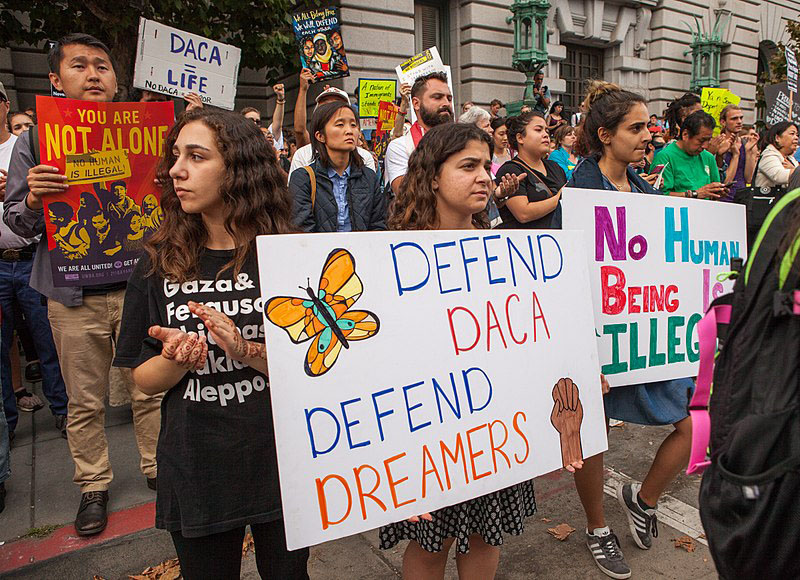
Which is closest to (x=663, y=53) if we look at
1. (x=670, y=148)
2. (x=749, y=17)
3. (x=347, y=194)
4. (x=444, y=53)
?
(x=749, y=17)

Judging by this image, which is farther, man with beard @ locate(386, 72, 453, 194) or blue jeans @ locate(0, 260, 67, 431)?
man with beard @ locate(386, 72, 453, 194)

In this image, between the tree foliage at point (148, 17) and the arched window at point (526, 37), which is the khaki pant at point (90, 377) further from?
the arched window at point (526, 37)

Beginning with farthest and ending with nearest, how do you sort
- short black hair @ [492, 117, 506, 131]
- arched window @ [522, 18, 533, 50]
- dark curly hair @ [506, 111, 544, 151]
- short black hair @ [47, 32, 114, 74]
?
arched window @ [522, 18, 533, 50], short black hair @ [492, 117, 506, 131], dark curly hair @ [506, 111, 544, 151], short black hair @ [47, 32, 114, 74]

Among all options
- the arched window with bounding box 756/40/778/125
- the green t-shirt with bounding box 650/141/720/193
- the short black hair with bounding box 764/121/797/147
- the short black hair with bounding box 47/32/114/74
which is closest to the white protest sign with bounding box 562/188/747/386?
the green t-shirt with bounding box 650/141/720/193

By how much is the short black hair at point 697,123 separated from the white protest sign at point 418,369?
9.27 ft

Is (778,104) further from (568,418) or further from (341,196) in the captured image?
(568,418)

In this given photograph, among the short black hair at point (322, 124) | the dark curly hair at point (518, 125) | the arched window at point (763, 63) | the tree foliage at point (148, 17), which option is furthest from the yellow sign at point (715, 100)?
the arched window at point (763, 63)

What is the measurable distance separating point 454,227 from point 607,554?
1.67 metres

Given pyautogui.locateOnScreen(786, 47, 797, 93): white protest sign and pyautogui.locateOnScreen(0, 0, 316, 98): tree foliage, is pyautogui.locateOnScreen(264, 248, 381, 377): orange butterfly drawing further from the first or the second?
pyautogui.locateOnScreen(786, 47, 797, 93): white protest sign

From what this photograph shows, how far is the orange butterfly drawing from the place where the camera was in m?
1.61

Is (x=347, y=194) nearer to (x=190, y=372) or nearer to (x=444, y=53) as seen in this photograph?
(x=190, y=372)

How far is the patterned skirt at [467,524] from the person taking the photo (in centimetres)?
197

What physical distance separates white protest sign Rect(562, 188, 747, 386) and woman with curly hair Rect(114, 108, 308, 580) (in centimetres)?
132

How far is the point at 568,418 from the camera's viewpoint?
2.08m
